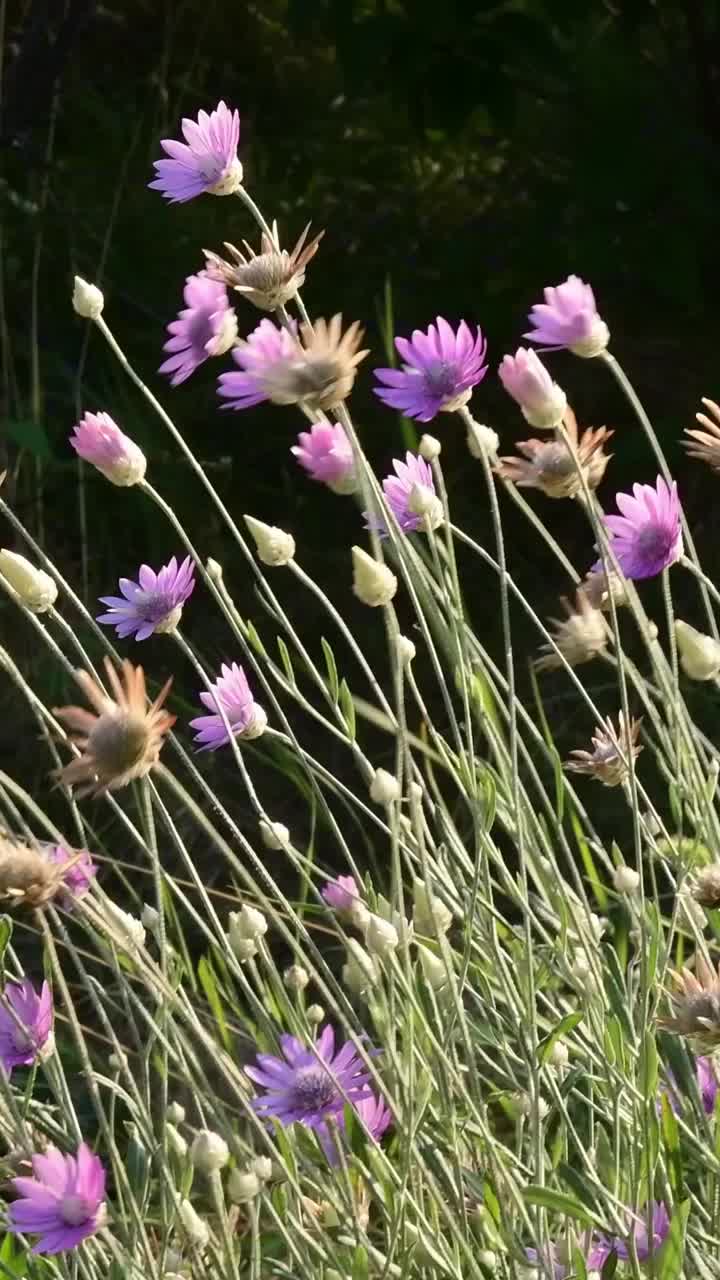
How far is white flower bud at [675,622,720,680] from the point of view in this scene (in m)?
0.90

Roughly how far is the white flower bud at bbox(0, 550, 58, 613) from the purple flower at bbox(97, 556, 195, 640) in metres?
0.11

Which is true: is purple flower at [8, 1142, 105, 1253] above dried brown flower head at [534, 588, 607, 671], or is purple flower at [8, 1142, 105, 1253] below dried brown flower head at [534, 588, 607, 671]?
below

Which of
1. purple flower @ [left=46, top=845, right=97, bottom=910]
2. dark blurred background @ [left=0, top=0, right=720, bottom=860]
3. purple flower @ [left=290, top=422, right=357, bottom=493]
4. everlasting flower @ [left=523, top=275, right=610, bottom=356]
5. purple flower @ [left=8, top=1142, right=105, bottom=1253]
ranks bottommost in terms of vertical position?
dark blurred background @ [left=0, top=0, right=720, bottom=860]

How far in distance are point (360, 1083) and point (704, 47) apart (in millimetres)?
1834

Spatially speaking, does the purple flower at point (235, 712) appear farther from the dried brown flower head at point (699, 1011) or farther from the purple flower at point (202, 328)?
the dried brown flower head at point (699, 1011)

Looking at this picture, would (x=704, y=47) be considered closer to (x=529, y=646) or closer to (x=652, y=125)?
(x=652, y=125)

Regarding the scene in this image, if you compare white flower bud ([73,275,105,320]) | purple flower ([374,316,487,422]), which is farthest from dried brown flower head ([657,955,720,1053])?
white flower bud ([73,275,105,320])

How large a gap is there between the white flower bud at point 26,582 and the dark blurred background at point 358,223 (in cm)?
130

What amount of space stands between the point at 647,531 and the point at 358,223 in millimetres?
1875

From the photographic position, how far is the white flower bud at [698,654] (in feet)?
2.95

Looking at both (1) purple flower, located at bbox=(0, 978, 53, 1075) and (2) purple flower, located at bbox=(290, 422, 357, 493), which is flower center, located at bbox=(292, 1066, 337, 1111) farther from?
(2) purple flower, located at bbox=(290, 422, 357, 493)

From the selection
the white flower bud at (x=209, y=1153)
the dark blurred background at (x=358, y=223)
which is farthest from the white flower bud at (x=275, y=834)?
the dark blurred background at (x=358, y=223)

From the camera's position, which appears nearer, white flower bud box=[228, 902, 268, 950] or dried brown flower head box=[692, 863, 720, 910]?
dried brown flower head box=[692, 863, 720, 910]

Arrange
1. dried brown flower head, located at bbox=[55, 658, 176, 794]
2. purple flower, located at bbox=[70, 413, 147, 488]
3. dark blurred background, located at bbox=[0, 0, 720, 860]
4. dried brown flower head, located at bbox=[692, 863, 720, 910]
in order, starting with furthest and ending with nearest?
dark blurred background, located at bbox=[0, 0, 720, 860] → purple flower, located at bbox=[70, 413, 147, 488] → dried brown flower head, located at bbox=[692, 863, 720, 910] → dried brown flower head, located at bbox=[55, 658, 176, 794]
